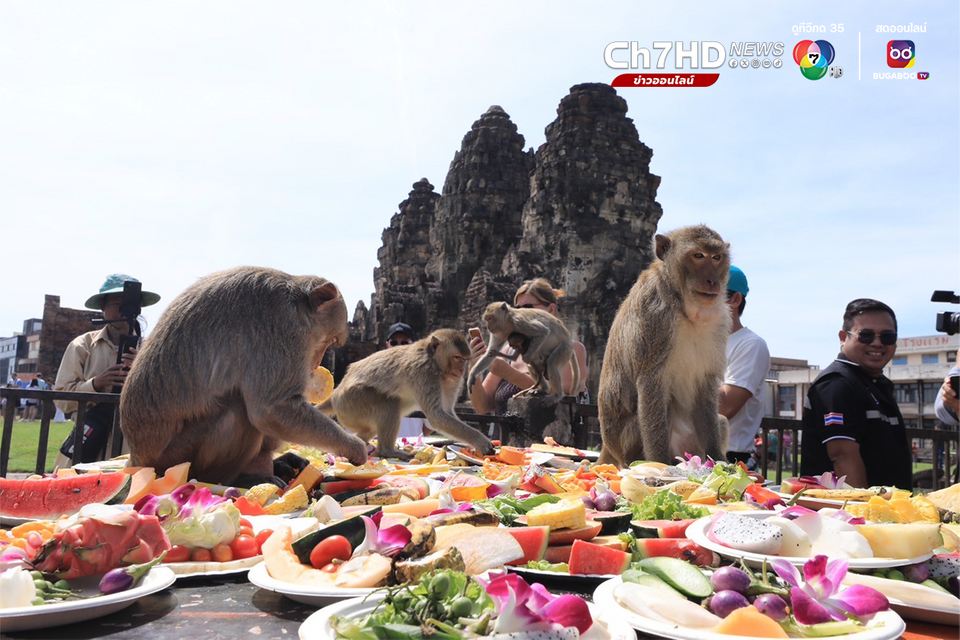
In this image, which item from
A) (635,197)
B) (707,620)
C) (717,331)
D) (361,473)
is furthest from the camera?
(635,197)

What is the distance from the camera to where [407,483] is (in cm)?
283

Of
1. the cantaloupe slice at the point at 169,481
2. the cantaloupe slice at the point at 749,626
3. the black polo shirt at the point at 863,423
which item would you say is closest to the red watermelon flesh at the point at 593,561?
the cantaloupe slice at the point at 749,626

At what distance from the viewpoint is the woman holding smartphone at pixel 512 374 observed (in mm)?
6973

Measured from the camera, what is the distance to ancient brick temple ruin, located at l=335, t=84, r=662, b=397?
21.0m

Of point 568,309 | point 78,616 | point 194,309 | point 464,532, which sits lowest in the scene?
point 78,616

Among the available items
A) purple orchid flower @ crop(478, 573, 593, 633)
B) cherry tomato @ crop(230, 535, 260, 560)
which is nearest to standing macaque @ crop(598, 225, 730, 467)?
cherry tomato @ crop(230, 535, 260, 560)

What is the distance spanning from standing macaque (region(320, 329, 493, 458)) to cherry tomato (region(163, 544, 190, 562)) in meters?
3.41

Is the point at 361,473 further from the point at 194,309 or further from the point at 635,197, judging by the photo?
the point at 635,197

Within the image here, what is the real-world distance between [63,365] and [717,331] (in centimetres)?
517

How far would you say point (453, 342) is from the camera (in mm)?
5590

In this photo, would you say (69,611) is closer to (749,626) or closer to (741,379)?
(749,626)

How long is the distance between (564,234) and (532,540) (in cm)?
2043

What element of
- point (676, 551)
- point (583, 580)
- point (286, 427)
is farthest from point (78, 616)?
point (286, 427)

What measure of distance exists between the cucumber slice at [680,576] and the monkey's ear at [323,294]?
215cm
